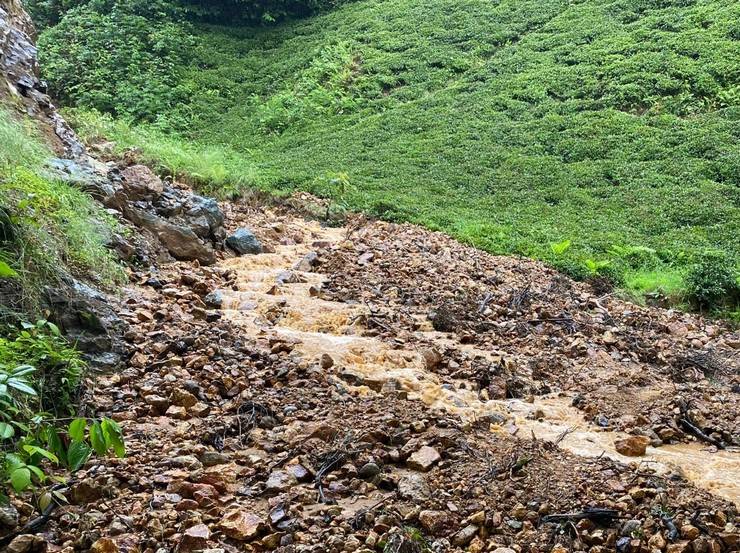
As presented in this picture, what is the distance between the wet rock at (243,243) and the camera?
855 cm

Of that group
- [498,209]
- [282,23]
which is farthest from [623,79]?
[282,23]

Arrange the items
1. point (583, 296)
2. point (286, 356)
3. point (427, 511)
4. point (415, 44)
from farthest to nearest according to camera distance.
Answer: point (415, 44) < point (583, 296) < point (286, 356) < point (427, 511)

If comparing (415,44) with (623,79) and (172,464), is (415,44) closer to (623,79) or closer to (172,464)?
(623,79)

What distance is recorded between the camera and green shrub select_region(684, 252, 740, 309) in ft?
28.0

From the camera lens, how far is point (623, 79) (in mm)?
17328

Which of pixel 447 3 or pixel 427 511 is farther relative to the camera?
pixel 447 3

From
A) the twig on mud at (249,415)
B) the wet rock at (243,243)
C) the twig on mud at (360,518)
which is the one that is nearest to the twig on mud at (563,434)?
the twig on mud at (360,518)

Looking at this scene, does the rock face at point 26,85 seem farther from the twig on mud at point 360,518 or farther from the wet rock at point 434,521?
the wet rock at point 434,521

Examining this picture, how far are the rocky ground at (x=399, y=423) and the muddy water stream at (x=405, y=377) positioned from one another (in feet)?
0.08

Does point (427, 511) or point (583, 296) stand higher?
point (427, 511)

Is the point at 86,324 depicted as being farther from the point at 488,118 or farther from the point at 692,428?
the point at 488,118

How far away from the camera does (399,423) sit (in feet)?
12.2

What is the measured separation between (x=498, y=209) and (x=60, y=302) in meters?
10.5

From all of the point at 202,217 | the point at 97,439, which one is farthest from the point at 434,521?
the point at 202,217
